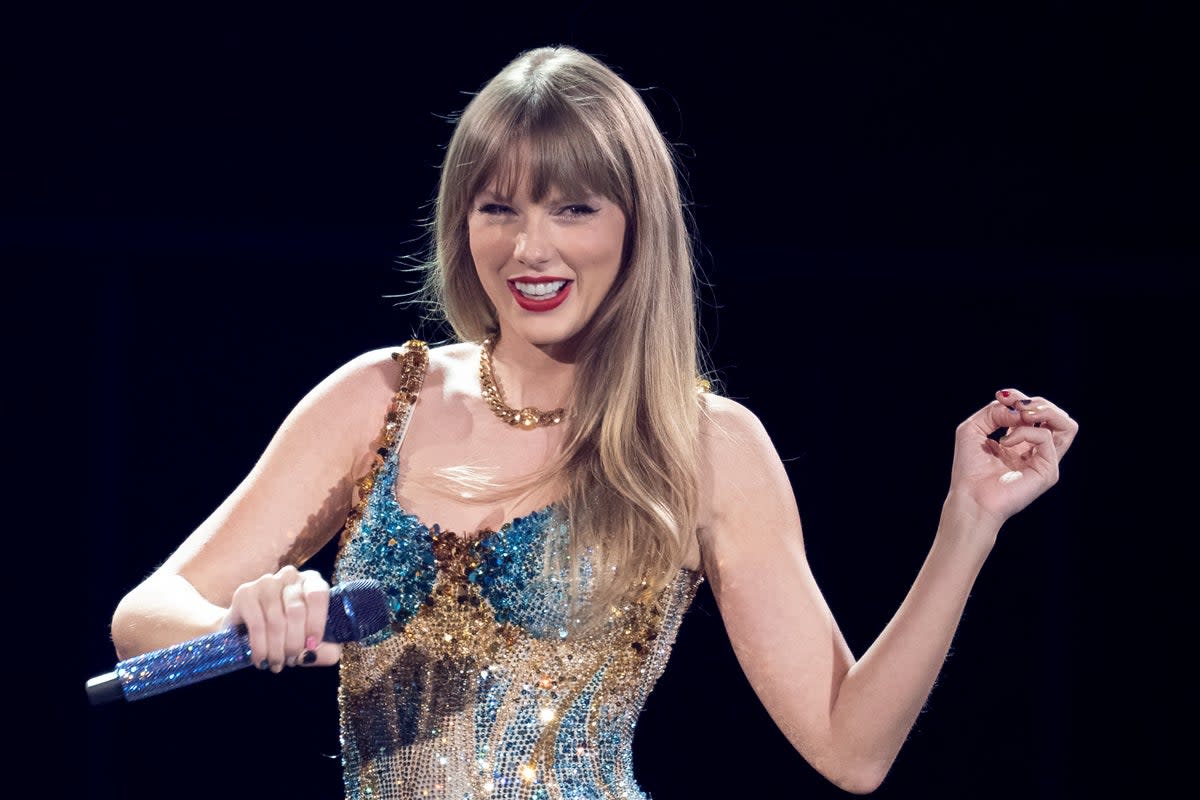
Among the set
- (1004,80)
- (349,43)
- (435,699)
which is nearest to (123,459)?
(349,43)

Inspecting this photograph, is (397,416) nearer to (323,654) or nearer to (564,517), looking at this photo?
(564,517)

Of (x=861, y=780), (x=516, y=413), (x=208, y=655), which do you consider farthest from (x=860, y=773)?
(x=208, y=655)

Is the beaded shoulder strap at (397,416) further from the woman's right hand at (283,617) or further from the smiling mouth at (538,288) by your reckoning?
the woman's right hand at (283,617)

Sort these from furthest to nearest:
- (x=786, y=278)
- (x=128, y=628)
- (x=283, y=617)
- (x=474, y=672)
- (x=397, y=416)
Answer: (x=786, y=278), (x=397, y=416), (x=474, y=672), (x=128, y=628), (x=283, y=617)

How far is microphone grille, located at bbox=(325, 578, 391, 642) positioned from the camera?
1183mm

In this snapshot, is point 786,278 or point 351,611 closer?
point 351,611

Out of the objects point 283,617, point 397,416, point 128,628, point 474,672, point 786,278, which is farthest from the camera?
point 786,278

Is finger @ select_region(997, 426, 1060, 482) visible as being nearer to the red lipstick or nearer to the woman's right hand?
the red lipstick

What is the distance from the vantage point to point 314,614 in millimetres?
1154

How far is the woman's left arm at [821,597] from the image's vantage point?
152 centimetres

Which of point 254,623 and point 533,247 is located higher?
point 533,247

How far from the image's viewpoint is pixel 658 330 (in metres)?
Answer: 1.70

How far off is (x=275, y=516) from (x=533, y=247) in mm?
421

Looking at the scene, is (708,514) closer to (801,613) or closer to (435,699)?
(801,613)
